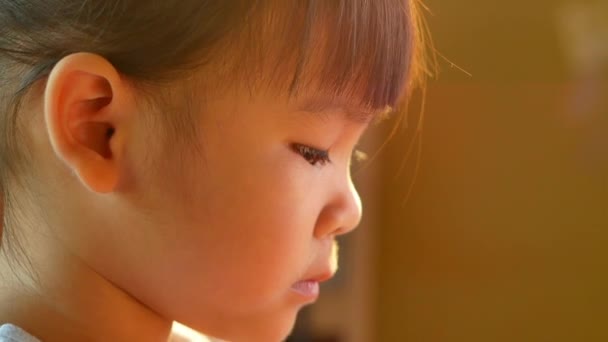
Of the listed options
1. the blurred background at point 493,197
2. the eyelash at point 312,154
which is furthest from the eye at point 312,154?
the blurred background at point 493,197

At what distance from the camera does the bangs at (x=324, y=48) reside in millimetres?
533

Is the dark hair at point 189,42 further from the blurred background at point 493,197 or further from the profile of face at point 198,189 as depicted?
the blurred background at point 493,197

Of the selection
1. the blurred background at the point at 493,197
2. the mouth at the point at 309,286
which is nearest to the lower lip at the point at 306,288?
the mouth at the point at 309,286

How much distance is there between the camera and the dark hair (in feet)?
1.70

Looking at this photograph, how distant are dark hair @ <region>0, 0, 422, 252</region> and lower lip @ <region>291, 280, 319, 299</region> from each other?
0.45 feet

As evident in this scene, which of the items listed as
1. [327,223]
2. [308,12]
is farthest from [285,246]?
[308,12]

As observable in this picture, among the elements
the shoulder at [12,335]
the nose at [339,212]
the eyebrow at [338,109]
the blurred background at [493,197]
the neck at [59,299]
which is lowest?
the shoulder at [12,335]

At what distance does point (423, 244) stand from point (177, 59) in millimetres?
1108

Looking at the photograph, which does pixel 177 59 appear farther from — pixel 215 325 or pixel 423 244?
pixel 423 244

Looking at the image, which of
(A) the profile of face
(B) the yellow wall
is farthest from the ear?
(B) the yellow wall

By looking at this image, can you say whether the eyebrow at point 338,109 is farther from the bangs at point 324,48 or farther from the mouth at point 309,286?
the mouth at point 309,286

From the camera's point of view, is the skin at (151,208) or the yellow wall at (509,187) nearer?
the skin at (151,208)

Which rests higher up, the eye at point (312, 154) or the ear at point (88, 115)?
the eye at point (312, 154)

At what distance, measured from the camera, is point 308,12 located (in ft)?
1.76
